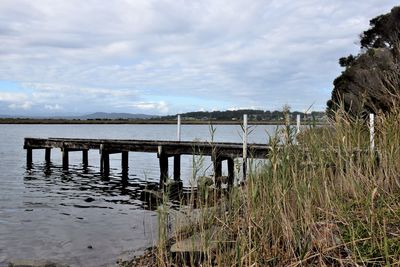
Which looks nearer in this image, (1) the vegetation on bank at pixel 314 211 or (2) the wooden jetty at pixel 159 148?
(1) the vegetation on bank at pixel 314 211

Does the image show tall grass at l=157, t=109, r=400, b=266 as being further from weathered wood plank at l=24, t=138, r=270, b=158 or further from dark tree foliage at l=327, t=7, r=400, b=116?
dark tree foliage at l=327, t=7, r=400, b=116

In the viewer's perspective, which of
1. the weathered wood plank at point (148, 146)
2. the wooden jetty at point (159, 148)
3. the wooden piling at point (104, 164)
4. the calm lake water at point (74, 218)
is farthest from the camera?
the wooden piling at point (104, 164)

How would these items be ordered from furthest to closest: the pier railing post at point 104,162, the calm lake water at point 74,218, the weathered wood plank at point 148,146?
the pier railing post at point 104,162 < the weathered wood plank at point 148,146 < the calm lake water at point 74,218

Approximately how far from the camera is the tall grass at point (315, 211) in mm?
4363

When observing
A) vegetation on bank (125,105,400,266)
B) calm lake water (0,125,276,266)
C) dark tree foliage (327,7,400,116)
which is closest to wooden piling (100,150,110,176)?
calm lake water (0,125,276,266)

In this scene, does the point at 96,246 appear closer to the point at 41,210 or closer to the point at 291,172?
the point at 41,210

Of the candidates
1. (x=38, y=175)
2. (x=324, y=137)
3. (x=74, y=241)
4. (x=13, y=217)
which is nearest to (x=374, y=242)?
(x=324, y=137)

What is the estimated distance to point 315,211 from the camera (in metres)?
5.40

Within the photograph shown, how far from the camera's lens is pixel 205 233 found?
5.14m

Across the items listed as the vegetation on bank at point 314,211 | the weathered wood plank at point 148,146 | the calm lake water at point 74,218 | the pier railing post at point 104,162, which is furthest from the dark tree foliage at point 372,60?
the vegetation on bank at point 314,211

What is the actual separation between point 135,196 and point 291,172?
45.6 feet

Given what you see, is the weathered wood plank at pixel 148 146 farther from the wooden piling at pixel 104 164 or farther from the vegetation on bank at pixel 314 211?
the vegetation on bank at pixel 314 211

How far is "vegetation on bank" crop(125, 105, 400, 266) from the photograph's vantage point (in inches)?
172

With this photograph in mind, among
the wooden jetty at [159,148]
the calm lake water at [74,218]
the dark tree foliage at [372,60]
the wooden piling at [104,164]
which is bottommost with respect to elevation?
the calm lake water at [74,218]
